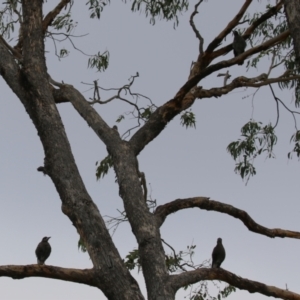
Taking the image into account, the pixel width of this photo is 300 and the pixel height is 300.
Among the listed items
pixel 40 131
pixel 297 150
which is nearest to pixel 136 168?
pixel 40 131

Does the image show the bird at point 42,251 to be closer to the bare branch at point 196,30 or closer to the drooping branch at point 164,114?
the drooping branch at point 164,114

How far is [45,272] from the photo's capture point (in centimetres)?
443

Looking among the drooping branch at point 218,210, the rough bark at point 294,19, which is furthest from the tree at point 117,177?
the rough bark at point 294,19

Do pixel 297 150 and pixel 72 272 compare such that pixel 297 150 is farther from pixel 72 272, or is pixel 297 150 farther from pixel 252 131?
pixel 72 272

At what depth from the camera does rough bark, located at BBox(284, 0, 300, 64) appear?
4410 millimetres

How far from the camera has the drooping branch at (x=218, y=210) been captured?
533cm

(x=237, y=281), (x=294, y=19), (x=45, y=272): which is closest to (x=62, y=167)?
(x=45, y=272)

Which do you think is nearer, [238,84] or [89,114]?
[89,114]

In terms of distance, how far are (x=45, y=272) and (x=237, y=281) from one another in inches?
58.5

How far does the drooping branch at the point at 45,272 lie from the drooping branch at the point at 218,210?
997 mm

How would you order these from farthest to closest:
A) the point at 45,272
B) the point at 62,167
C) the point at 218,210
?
the point at 218,210 < the point at 62,167 < the point at 45,272

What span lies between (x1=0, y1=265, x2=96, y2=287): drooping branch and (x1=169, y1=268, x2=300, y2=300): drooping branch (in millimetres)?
804

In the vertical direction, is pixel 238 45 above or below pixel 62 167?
above

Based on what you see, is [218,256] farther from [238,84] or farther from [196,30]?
[196,30]
